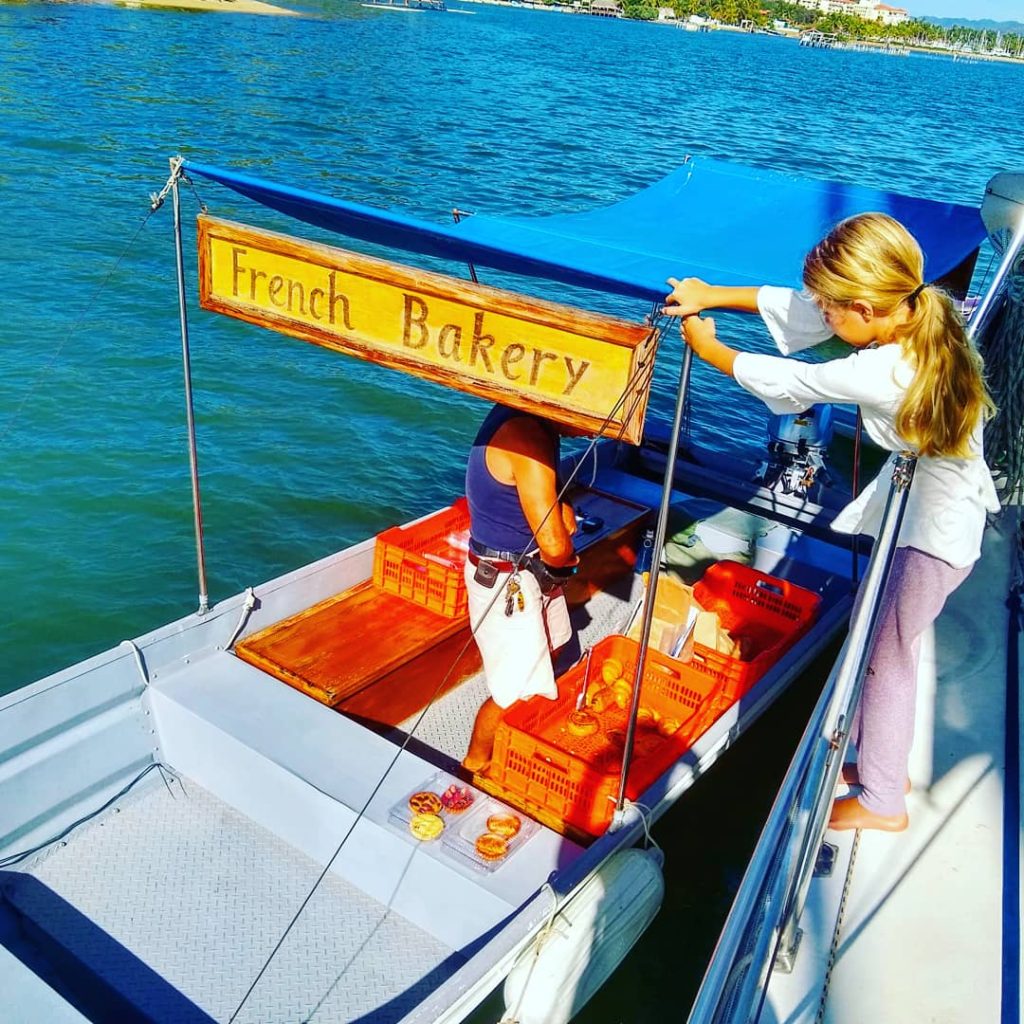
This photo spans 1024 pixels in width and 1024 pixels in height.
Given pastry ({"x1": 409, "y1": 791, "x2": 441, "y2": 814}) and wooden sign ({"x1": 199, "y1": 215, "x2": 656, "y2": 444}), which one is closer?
wooden sign ({"x1": 199, "y1": 215, "x2": 656, "y2": 444})

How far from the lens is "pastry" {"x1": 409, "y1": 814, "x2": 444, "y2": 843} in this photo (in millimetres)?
3887

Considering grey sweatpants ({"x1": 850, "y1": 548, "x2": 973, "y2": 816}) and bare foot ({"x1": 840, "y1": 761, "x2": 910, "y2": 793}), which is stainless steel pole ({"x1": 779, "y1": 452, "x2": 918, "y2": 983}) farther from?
bare foot ({"x1": 840, "y1": 761, "x2": 910, "y2": 793})

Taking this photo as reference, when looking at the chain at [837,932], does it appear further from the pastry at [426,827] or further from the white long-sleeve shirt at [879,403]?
the pastry at [426,827]

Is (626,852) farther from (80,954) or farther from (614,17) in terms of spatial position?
(614,17)

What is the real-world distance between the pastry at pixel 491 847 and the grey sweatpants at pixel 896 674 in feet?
4.62

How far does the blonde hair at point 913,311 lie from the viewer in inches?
101

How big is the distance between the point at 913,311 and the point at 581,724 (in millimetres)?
2581

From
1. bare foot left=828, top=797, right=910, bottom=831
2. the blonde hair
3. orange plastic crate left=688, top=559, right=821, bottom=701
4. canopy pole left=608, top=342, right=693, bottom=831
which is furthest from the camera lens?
orange plastic crate left=688, top=559, right=821, bottom=701

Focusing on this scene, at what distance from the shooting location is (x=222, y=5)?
6056 centimetres

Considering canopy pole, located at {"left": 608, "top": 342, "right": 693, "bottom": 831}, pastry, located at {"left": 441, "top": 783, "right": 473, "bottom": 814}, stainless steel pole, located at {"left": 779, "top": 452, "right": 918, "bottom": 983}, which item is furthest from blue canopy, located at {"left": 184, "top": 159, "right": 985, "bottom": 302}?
pastry, located at {"left": 441, "top": 783, "right": 473, "bottom": 814}

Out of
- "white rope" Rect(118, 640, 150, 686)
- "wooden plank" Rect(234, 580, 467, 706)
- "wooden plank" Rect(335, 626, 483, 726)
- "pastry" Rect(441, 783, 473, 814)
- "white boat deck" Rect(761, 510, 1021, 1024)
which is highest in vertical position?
"white boat deck" Rect(761, 510, 1021, 1024)

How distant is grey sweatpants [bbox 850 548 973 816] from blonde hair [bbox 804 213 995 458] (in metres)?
0.45

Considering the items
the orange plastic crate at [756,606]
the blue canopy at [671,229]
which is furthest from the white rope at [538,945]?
the blue canopy at [671,229]

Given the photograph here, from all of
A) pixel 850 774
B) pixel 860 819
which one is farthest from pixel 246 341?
pixel 860 819
